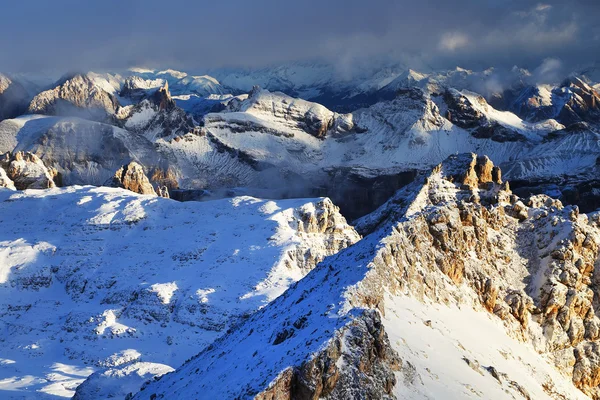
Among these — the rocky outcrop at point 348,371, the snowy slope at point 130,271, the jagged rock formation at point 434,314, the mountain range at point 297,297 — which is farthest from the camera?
the snowy slope at point 130,271

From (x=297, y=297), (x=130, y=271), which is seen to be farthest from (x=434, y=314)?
(x=130, y=271)

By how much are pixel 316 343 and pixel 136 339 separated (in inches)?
3042

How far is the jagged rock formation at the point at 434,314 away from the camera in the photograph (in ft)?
153

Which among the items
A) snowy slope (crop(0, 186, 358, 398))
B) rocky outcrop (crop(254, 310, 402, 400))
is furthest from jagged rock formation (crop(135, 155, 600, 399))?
snowy slope (crop(0, 186, 358, 398))

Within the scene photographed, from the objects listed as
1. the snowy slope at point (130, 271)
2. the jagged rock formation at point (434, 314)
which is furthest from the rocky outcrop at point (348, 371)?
the snowy slope at point (130, 271)

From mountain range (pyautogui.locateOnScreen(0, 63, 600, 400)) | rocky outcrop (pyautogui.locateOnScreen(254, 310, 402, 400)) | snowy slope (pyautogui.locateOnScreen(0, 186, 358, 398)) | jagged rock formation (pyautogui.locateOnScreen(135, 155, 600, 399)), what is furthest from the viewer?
snowy slope (pyautogui.locateOnScreen(0, 186, 358, 398))

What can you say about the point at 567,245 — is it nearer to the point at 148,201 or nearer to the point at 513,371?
the point at 513,371

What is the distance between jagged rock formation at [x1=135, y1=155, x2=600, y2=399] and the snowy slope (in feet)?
117

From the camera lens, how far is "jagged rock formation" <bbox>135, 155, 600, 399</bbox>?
153 ft

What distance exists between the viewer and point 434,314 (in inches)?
2815

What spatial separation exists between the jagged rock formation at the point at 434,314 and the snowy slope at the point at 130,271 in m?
35.6

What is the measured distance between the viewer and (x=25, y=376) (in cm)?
10412

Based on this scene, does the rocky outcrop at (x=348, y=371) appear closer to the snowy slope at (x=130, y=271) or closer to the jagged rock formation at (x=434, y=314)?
the jagged rock formation at (x=434, y=314)

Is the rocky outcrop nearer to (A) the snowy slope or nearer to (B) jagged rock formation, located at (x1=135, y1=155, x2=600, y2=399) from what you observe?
(B) jagged rock formation, located at (x1=135, y1=155, x2=600, y2=399)
